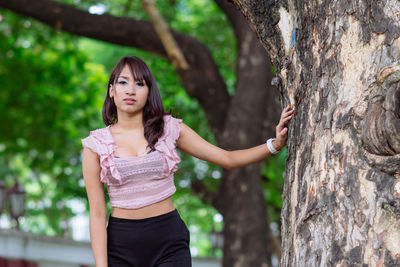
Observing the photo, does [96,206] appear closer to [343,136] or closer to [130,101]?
[130,101]

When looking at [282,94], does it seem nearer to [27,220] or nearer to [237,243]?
[237,243]

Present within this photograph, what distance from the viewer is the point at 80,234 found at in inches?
970

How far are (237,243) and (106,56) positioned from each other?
914 cm

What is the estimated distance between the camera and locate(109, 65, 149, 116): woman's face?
132 inches

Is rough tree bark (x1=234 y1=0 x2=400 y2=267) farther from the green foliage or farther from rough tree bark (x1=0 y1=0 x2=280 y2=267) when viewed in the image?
the green foliage

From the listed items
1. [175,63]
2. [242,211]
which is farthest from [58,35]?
[242,211]

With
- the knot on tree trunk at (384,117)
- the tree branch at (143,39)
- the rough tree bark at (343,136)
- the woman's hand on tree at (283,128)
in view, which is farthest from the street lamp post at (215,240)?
the knot on tree trunk at (384,117)

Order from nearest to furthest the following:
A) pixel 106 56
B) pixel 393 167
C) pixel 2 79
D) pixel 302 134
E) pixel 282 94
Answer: pixel 393 167, pixel 302 134, pixel 282 94, pixel 2 79, pixel 106 56

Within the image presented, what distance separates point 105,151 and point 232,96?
5001 millimetres

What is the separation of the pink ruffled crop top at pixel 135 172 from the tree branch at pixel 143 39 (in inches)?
193

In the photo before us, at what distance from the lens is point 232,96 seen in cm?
814

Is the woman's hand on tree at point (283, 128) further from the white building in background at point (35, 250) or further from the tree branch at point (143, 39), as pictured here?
the white building in background at point (35, 250)

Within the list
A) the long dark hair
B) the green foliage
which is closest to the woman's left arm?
the long dark hair

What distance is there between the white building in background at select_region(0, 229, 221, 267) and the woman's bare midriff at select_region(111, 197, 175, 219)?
708 cm
